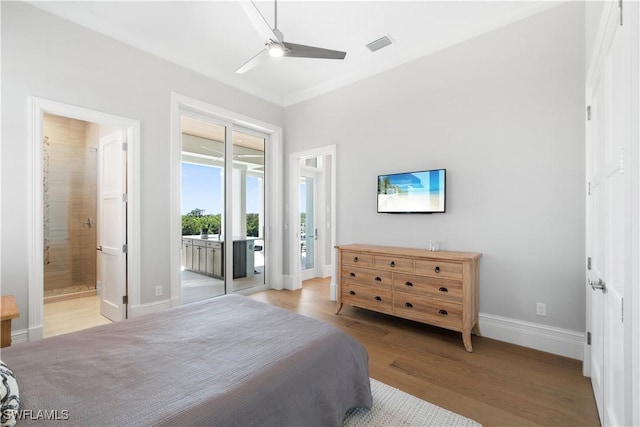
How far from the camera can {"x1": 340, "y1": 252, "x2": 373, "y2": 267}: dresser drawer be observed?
3309 millimetres

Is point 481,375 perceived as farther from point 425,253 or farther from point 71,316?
point 71,316

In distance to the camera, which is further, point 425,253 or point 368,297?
point 368,297

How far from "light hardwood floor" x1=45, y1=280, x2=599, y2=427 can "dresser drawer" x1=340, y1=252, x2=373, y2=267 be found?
26.8 inches

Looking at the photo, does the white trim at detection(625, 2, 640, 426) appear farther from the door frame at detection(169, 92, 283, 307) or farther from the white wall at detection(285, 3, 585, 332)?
the door frame at detection(169, 92, 283, 307)

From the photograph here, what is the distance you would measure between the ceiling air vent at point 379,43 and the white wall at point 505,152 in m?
0.39

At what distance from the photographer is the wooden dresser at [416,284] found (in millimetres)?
2662

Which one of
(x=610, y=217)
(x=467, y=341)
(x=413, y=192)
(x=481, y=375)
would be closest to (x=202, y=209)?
(x=413, y=192)

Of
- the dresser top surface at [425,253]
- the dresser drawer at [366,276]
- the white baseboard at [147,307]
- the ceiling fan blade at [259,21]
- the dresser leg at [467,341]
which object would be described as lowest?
the dresser leg at [467,341]

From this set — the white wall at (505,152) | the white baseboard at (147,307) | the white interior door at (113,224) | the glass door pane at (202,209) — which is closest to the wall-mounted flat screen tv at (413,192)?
the white wall at (505,152)

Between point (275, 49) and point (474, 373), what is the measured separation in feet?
9.88

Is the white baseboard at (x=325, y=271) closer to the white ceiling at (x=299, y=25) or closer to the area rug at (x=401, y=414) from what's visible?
the white ceiling at (x=299, y=25)

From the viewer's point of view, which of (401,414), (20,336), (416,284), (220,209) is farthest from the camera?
(220,209)

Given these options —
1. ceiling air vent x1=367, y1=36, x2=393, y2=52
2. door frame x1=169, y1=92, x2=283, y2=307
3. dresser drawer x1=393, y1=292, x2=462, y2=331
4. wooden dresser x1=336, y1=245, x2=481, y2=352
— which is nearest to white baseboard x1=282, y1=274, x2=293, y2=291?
door frame x1=169, y1=92, x2=283, y2=307

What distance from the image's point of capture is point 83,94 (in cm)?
286
